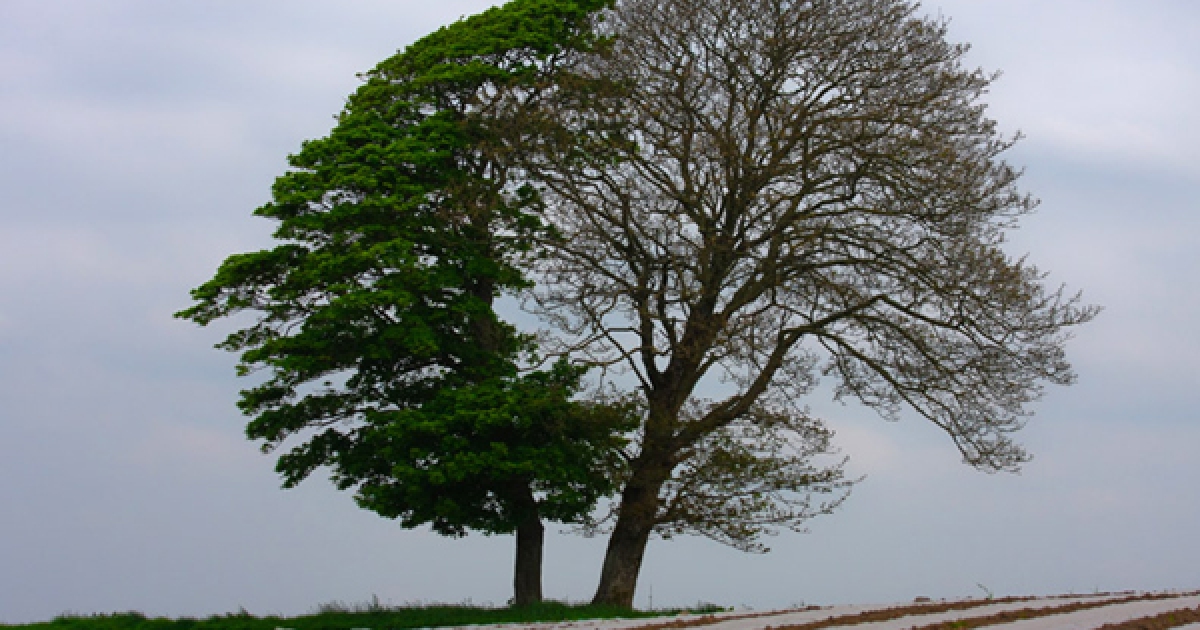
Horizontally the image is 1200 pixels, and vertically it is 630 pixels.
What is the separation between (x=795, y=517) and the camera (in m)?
22.3

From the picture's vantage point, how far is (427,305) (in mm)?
23141

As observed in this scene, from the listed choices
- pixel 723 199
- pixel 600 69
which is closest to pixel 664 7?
pixel 600 69

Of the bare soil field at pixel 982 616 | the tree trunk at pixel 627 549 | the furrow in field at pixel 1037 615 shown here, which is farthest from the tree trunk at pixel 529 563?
the furrow in field at pixel 1037 615

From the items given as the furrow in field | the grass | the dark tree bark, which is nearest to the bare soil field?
the furrow in field

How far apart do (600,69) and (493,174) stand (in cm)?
314

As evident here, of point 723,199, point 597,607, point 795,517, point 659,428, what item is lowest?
point 597,607

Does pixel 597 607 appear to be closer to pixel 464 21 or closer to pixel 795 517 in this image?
pixel 795 517

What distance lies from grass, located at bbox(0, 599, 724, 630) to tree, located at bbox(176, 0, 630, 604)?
1.57 m

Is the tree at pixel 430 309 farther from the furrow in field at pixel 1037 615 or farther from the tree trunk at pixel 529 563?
the furrow in field at pixel 1037 615

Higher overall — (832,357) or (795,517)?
(832,357)

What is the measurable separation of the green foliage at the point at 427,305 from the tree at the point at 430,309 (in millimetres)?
40

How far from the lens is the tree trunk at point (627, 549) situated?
73.7ft

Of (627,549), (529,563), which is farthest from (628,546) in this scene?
(529,563)

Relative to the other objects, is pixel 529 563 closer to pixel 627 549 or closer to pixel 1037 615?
pixel 627 549
